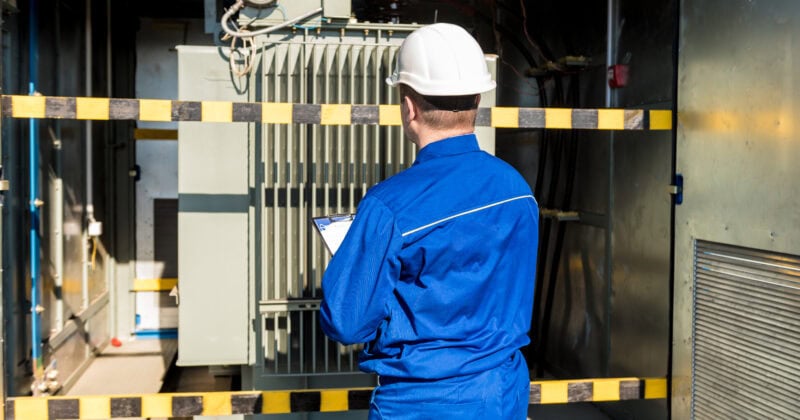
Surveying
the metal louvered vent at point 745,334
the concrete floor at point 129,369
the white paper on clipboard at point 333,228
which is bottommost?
the concrete floor at point 129,369

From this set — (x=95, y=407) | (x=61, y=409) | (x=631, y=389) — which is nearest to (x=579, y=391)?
(x=631, y=389)

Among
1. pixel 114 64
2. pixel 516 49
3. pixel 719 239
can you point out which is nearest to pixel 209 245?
pixel 719 239

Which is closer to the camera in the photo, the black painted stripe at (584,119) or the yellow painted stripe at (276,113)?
the yellow painted stripe at (276,113)

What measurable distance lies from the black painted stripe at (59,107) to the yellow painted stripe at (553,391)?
72.4 inches

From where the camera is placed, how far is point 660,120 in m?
2.76

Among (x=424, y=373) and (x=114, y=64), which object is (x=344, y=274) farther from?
(x=114, y=64)

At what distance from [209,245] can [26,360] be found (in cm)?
118

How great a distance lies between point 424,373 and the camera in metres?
1.56

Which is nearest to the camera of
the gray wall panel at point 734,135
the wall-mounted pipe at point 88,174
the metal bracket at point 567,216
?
the gray wall panel at point 734,135

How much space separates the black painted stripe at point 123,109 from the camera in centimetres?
238

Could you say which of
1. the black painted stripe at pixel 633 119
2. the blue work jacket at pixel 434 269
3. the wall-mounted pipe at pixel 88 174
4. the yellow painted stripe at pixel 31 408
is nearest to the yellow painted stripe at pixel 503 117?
the black painted stripe at pixel 633 119

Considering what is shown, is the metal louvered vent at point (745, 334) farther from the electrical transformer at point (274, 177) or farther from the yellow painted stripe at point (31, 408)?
the yellow painted stripe at point (31, 408)

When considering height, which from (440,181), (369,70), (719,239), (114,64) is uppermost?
(114,64)

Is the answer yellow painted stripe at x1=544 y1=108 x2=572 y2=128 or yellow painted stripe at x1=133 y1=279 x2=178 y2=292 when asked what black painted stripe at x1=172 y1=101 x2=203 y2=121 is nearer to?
yellow painted stripe at x1=544 y1=108 x2=572 y2=128
